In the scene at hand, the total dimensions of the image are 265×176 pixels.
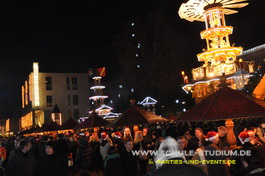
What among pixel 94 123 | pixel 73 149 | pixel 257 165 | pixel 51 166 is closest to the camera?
pixel 257 165

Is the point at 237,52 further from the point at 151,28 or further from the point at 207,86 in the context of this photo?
the point at 151,28

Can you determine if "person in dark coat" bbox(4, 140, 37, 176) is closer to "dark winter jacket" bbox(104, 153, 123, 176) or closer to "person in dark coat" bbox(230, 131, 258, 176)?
"dark winter jacket" bbox(104, 153, 123, 176)

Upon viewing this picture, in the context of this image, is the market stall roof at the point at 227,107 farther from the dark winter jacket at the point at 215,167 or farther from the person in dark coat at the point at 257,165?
the person in dark coat at the point at 257,165

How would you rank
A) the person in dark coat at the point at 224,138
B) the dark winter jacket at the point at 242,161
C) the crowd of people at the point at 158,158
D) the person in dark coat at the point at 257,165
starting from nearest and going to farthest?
the crowd of people at the point at 158,158 → the person in dark coat at the point at 257,165 → the dark winter jacket at the point at 242,161 → the person in dark coat at the point at 224,138

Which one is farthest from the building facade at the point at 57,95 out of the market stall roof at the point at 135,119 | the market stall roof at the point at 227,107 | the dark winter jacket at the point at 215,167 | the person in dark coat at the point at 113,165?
the dark winter jacket at the point at 215,167

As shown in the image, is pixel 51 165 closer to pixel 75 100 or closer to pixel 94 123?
pixel 94 123

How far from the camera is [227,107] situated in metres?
6.05

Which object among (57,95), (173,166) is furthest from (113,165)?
(57,95)

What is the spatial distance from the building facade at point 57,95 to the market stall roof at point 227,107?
52.1m

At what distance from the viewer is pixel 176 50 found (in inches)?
1515

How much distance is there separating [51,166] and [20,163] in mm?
1560

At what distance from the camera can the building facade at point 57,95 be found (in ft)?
184

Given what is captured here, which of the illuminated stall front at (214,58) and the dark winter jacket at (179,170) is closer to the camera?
the dark winter jacket at (179,170)

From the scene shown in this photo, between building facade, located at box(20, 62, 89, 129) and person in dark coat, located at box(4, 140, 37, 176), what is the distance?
5021cm
